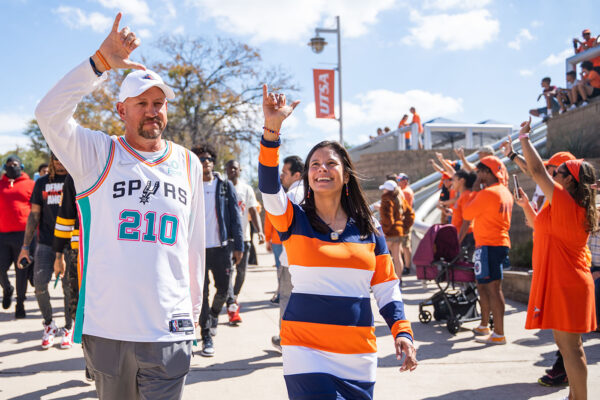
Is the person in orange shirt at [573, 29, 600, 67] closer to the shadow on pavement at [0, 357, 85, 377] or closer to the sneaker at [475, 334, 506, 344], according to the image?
the sneaker at [475, 334, 506, 344]

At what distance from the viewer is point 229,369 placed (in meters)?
5.28

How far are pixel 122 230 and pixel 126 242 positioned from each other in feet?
0.20

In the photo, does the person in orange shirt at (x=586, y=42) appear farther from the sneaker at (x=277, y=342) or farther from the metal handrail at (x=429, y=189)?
the sneaker at (x=277, y=342)

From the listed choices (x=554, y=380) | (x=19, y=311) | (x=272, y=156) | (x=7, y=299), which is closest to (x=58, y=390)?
(x=272, y=156)

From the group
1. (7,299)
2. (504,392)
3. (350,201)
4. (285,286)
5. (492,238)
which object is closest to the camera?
(350,201)

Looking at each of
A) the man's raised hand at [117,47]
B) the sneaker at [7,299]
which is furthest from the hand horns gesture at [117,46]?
the sneaker at [7,299]

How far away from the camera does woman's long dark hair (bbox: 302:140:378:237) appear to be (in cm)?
292

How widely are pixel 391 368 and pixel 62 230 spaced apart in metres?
3.32

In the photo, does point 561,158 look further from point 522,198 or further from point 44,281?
point 44,281

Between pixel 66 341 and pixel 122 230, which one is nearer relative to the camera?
pixel 122 230

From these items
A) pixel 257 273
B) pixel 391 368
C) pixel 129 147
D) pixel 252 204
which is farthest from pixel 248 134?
pixel 129 147

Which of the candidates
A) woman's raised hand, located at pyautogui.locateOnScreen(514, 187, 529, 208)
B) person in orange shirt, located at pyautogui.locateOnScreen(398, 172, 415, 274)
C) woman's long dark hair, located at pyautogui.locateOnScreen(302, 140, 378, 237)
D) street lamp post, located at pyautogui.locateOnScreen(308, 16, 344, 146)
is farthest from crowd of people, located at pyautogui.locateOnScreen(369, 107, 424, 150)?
woman's long dark hair, located at pyautogui.locateOnScreen(302, 140, 378, 237)

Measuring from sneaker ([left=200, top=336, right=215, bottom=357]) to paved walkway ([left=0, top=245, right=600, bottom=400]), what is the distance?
0.07 meters

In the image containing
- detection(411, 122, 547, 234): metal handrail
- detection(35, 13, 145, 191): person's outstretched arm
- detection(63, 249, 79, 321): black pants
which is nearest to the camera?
detection(35, 13, 145, 191): person's outstretched arm
